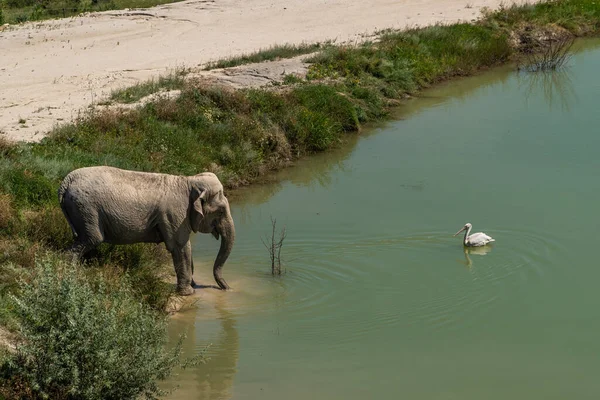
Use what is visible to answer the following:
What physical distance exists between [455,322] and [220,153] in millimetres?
8267

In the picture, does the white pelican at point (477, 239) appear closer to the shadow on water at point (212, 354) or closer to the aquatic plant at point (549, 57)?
the shadow on water at point (212, 354)

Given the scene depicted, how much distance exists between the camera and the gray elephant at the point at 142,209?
12.8 m

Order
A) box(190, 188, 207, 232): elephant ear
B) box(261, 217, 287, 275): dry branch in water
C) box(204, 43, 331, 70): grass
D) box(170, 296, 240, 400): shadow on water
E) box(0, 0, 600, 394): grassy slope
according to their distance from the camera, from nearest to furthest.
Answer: box(170, 296, 240, 400): shadow on water, box(190, 188, 207, 232): elephant ear, box(0, 0, 600, 394): grassy slope, box(261, 217, 287, 275): dry branch in water, box(204, 43, 331, 70): grass

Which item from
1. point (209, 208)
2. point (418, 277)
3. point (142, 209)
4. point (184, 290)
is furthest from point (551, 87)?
point (142, 209)

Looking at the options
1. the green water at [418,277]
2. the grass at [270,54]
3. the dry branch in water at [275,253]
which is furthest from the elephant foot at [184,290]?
the grass at [270,54]

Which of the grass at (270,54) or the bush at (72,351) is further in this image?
the grass at (270,54)

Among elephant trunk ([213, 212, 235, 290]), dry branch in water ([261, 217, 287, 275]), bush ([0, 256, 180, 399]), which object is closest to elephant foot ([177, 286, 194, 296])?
elephant trunk ([213, 212, 235, 290])

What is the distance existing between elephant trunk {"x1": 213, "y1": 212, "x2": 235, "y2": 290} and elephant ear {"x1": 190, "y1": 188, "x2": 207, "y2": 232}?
15.7 inches

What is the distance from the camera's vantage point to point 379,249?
15.6m

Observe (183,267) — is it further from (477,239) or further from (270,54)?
(270,54)

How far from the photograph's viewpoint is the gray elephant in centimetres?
1277

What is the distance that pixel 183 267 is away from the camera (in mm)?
13375

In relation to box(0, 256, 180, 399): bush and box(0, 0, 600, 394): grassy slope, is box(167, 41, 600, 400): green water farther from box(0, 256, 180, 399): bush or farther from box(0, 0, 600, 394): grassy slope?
box(0, 256, 180, 399): bush

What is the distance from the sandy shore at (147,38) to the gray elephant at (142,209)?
679 centimetres
